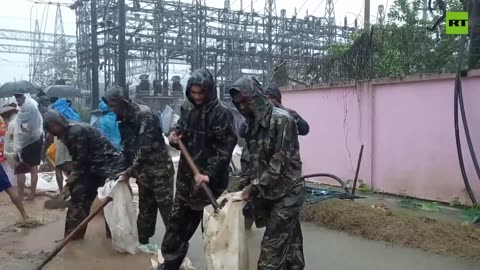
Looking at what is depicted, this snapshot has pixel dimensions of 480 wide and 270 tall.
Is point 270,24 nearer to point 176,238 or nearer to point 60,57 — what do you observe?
point 60,57

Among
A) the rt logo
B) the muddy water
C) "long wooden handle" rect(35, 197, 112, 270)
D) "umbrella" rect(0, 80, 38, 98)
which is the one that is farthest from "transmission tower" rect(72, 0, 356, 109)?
"long wooden handle" rect(35, 197, 112, 270)

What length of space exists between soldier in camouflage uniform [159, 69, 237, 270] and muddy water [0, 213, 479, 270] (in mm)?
640

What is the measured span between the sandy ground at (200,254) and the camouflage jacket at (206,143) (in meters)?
0.94

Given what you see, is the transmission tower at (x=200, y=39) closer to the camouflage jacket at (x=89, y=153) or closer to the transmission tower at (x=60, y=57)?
the transmission tower at (x=60, y=57)

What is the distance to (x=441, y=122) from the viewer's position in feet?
24.2

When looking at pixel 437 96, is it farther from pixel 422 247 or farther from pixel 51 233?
pixel 51 233

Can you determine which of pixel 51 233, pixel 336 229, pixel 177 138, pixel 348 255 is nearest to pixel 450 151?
pixel 336 229

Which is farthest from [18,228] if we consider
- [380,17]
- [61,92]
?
[380,17]

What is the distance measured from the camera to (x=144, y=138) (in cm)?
473

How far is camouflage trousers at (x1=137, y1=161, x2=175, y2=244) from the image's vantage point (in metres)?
4.77

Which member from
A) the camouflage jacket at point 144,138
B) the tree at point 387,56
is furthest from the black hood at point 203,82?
the tree at point 387,56

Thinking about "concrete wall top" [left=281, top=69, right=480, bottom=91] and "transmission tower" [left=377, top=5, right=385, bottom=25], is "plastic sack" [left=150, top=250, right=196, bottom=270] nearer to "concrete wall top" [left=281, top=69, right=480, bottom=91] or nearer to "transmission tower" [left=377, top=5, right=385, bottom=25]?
"concrete wall top" [left=281, top=69, right=480, bottom=91]

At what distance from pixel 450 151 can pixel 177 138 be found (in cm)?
461

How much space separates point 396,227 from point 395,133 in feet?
9.39
